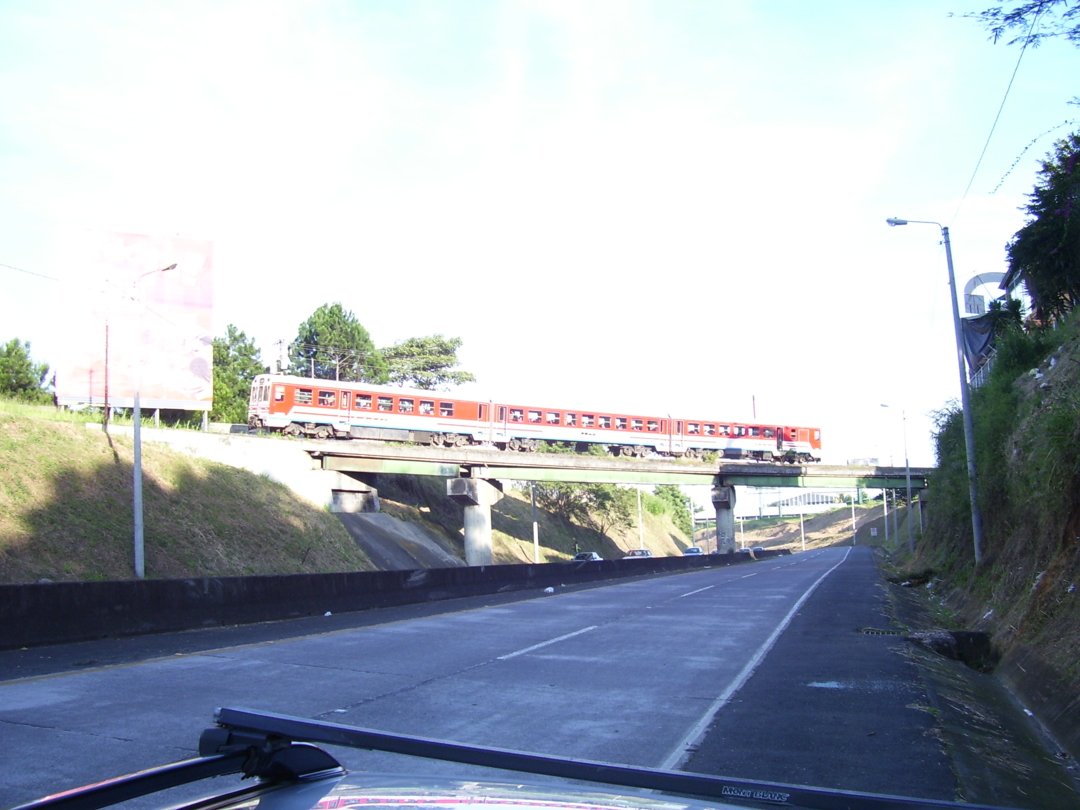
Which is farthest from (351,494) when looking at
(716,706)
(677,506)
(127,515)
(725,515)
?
(677,506)

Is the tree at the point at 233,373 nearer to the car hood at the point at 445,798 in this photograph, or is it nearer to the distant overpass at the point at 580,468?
the distant overpass at the point at 580,468

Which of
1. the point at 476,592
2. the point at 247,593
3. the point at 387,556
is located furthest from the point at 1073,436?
the point at 387,556

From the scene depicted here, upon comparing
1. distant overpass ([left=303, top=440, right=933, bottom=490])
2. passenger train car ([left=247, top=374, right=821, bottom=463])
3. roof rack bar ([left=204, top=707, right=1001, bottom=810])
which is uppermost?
passenger train car ([left=247, top=374, right=821, bottom=463])

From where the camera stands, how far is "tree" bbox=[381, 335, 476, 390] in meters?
73.9

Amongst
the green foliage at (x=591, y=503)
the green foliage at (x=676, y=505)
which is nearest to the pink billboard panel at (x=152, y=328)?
the green foliage at (x=591, y=503)

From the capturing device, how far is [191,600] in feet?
51.1

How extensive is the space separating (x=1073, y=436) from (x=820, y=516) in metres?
165

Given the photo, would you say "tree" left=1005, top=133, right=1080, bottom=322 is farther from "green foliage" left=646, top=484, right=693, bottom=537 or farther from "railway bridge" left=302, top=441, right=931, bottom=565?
"green foliage" left=646, top=484, right=693, bottom=537

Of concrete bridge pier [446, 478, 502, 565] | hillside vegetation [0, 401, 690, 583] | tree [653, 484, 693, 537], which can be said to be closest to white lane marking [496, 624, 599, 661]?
hillside vegetation [0, 401, 690, 583]

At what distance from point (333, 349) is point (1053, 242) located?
52.5 meters

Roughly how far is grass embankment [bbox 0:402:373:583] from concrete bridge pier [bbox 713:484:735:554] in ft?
113

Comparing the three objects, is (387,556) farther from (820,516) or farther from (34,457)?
(820,516)

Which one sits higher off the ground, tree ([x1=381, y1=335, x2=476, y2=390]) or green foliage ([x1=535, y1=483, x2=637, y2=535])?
tree ([x1=381, y1=335, x2=476, y2=390])

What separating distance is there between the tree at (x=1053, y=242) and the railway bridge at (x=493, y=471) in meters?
28.6
